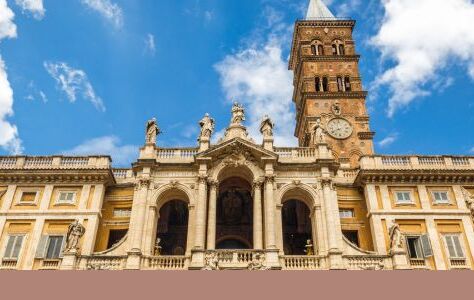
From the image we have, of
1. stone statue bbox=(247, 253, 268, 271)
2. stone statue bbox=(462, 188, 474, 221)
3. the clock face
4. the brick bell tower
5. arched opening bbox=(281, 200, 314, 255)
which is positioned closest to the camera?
stone statue bbox=(247, 253, 268, 271)

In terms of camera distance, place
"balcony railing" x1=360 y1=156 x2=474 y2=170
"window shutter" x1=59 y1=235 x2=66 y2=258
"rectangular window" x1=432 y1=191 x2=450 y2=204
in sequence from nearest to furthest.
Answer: "window shutter" x1=59 y1=235 x2=66 y2=258, "rectangular window" x1=432 y1=191 x2=450 y2=204, "balcony railing" x1=360 y1=156 x2=474 y2=170

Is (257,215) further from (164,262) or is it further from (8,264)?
(8,264)

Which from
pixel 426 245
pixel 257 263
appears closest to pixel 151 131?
pixel 257 263

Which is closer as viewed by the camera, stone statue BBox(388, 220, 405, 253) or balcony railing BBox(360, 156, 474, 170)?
stone statue BBox(388, 220, 405, 253)

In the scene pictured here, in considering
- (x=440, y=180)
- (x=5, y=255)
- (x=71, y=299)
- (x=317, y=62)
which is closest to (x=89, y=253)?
(x=5, y=255)

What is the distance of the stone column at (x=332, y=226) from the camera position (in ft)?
86.5

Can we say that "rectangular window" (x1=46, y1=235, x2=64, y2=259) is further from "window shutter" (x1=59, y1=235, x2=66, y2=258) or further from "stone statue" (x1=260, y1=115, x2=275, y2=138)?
"stone statue" (x1=260, y1=115, x2=275, y2=138)

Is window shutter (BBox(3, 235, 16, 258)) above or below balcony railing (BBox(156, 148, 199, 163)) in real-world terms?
below

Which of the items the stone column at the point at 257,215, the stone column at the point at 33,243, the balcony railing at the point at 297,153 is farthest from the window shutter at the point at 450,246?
the stone column at the point at 33,243

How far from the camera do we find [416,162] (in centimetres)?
3272

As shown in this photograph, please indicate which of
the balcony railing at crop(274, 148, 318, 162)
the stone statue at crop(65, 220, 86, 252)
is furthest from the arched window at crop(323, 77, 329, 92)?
the stone statue at crop(65, 220, 86, 252)

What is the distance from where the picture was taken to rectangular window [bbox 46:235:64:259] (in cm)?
2867

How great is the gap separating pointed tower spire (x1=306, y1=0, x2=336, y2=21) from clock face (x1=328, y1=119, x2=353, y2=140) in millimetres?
17067

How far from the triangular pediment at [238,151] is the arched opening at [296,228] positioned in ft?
21.4
